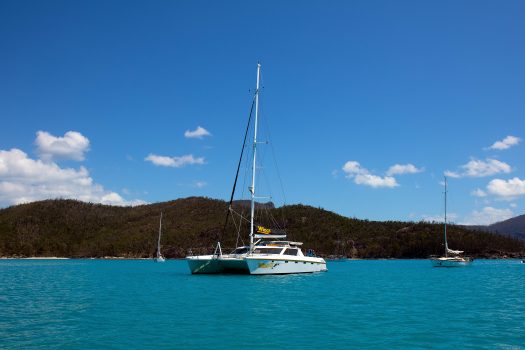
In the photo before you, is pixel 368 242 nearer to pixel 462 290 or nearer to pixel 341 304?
pixel 462 290

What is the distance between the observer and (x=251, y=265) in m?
48.9

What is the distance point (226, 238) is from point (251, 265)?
407 ft

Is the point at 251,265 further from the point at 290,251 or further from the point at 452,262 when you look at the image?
the point at 452,262

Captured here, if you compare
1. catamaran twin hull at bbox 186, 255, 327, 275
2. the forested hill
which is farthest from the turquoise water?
the forested hill

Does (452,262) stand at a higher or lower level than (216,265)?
lower

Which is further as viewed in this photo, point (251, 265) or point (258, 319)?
point (251, 265)

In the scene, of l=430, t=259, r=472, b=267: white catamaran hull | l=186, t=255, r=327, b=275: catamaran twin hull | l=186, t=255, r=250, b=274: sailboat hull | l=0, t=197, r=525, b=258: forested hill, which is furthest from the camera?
l=0, t=197, r=525, b=258: forested hill

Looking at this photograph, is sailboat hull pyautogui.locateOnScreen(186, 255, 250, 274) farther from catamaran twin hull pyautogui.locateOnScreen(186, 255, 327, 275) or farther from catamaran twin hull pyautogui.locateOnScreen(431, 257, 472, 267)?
catamaran twin hull pyautogui.locateOnScreen(431, 257, 472, 267)

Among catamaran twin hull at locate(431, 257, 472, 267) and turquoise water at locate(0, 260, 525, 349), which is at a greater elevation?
catamaran twin hull at locate(431, 257, 472, 267)

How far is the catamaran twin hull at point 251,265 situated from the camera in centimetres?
4903

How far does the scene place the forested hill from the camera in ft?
565

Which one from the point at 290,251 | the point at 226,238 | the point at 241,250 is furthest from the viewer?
the point at 226,238

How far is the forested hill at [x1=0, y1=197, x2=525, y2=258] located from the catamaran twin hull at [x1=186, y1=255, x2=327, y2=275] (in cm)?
10787

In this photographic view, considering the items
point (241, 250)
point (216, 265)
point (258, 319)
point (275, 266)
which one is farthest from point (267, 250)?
point (258, 319)
